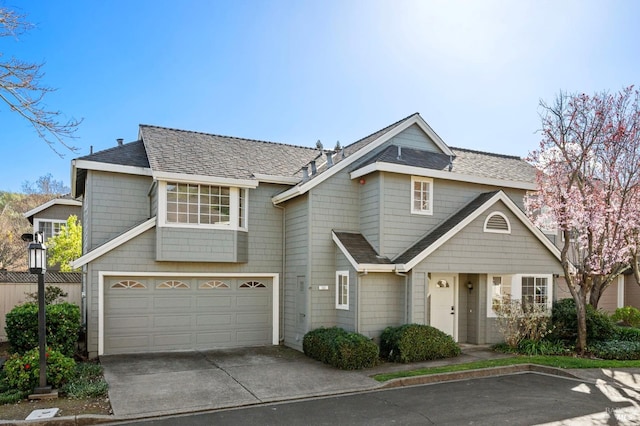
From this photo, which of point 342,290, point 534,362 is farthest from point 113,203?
point 534,362

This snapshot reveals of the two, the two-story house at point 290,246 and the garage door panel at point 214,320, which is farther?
the garage door panel at point 214,320

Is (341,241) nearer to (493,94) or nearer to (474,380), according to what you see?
(474,380)

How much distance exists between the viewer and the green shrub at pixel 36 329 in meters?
11.1

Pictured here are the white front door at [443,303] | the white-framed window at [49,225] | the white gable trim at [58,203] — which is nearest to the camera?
the white front door at [443,303]

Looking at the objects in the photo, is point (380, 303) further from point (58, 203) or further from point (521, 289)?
point (58, 203)

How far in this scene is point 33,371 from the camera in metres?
9.12

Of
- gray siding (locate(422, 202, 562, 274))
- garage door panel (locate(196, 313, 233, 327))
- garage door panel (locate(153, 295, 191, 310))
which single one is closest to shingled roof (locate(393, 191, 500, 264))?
gray siding (locate(422, 202, 562, 274))

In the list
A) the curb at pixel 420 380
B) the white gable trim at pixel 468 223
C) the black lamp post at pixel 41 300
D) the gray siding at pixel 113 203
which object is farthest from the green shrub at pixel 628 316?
the black lamp post at pixel 41 300

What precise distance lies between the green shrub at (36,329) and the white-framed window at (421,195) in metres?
9.61

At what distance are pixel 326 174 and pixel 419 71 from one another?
420 cm

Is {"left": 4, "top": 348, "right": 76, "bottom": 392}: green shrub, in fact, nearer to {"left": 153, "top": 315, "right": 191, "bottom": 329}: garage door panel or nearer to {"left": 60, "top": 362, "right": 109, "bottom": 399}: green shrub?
{"left": 60, "top": 362, "right": 109, "bottom": 399}: green shrub

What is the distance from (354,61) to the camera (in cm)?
1471

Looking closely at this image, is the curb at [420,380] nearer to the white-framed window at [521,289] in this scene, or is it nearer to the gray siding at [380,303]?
the gray siding at [380,303]

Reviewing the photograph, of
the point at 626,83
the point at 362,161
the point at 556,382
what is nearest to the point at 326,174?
the point at 362,161
